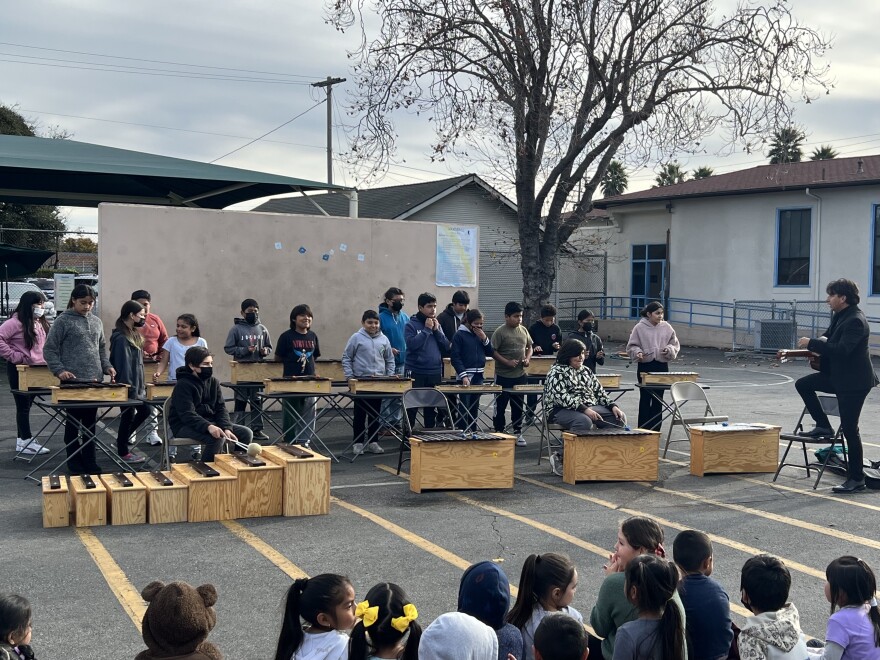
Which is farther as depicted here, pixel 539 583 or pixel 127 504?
pixel 127 504

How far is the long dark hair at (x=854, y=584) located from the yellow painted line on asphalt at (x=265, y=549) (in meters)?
3.28

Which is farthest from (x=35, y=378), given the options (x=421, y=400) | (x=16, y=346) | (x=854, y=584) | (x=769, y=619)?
(x=854, y=584)

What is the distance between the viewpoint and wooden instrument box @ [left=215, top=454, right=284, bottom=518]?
26.3ft

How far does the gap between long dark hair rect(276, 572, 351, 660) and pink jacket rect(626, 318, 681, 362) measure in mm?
8848

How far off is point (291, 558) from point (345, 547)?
0.48 metres

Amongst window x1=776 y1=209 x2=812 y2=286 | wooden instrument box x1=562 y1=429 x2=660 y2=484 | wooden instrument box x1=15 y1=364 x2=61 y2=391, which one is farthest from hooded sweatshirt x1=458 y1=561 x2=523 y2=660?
window x1=776 y1=209 x2=812 y2=286

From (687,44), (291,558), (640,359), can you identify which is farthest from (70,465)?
(687,44)

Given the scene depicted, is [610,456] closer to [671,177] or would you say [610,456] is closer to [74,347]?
[74,347]

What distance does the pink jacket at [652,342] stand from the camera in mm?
12172

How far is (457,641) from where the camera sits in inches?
131

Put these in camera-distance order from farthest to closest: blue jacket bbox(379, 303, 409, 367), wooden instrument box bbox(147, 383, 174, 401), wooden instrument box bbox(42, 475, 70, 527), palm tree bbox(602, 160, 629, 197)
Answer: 1. palm tree bbox(602, 160, 629, 197)
2. blue jacket bbox(379, 303, 409, 367)
3. wooden instrument box bbox(147, 383, 174, 401)
4. wooden instrument box bbox(42, 475, 70, 527)

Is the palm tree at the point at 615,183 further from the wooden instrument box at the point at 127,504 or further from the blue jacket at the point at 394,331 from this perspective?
the wooden instrument box at the point at 127,504

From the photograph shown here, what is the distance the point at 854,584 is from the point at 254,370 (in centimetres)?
897

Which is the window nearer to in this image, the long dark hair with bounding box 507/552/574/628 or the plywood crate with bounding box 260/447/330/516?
the plywood crate with bounding box 260/447/330/516
